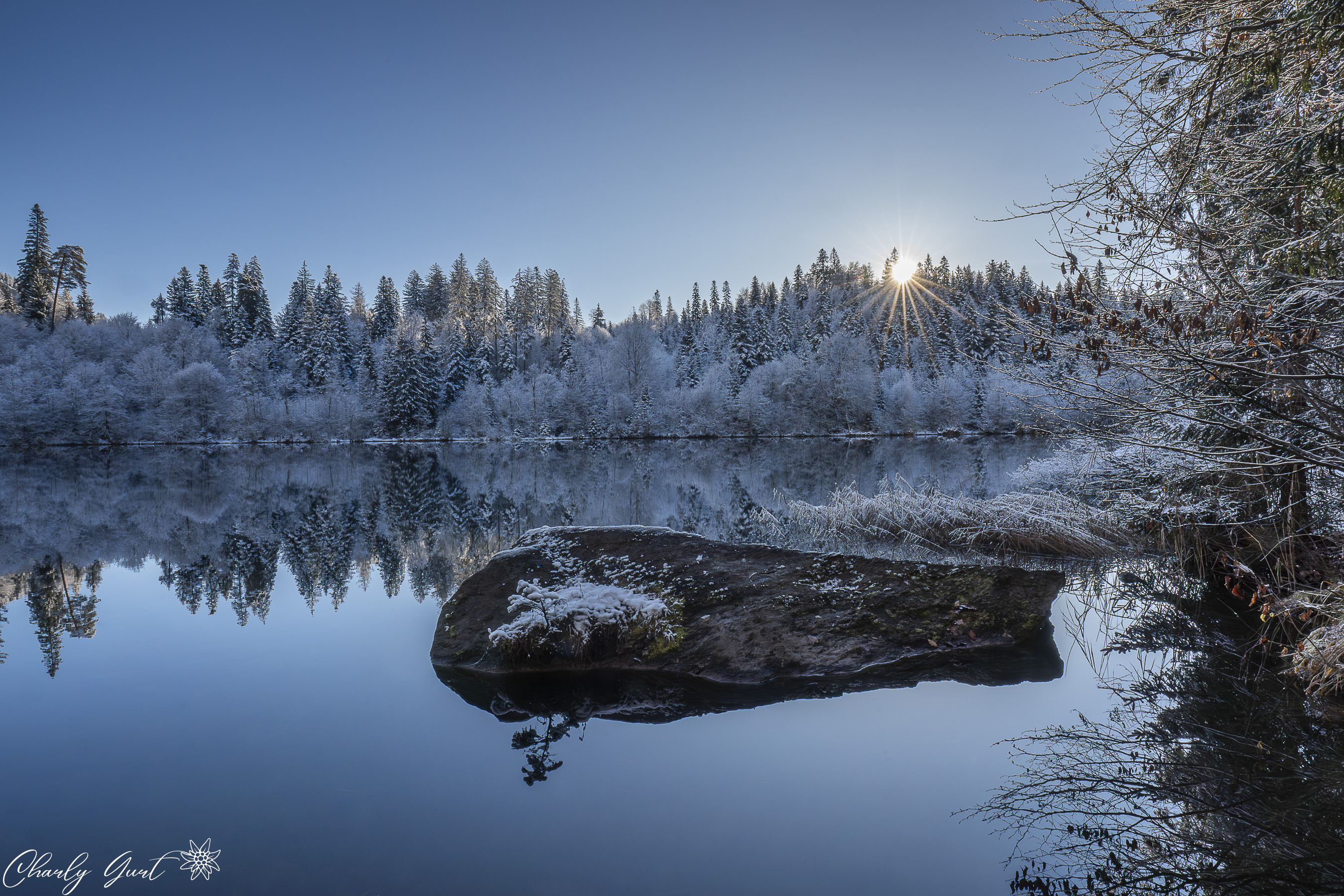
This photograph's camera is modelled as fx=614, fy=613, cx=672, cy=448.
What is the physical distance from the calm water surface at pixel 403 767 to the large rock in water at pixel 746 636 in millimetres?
238

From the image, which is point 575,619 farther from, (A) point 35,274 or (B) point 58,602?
(A) point 35,274

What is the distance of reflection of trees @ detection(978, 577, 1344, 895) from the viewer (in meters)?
2.70

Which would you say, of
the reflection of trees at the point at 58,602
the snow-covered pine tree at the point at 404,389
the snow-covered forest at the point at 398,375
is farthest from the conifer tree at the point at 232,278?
the reflection of trees at the point at 58,602

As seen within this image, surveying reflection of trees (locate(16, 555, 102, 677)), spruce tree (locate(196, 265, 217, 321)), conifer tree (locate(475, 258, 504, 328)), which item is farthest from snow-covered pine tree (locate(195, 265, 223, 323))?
reflection of trees (locate(16, 555, 102, 677))

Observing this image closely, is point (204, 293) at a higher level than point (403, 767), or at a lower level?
higher

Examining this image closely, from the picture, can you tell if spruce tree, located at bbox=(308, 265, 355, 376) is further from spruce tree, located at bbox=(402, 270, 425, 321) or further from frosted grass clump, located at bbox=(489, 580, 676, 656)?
frosted grass clump, located at bbox=(489, 580, 676, 656)

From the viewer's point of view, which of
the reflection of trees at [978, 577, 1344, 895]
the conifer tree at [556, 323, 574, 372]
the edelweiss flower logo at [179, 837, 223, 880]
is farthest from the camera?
the conifer tree at [556, 323, 574, 372]

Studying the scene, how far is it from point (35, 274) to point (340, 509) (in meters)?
59.8

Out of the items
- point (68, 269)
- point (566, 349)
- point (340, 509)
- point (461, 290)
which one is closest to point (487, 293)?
point (461, 290)

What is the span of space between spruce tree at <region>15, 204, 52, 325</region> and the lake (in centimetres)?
6300

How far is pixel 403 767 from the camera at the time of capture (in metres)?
3.96

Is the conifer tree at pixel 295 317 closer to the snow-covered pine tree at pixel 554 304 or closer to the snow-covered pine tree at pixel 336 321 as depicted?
the snow-covered pine tree at pixel 336 321

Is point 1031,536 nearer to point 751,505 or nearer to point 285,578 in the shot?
point 751,505

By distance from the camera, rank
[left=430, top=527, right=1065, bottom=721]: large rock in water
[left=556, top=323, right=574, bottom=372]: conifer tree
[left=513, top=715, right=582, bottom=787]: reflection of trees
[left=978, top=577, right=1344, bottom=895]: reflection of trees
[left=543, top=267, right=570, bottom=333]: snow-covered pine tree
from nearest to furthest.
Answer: [left=978, top=577, right=1344, bottom=895]: reflection of trees → [left=513, top=715, right=582, bottom=787]: reflection of trees → [left=430, top=527, right=1065, bottom=721]: large rock in water → [left=556, top=323, right=574, bottom=372]: conifer tree → [left=543, top=267, right=570, bottom=333]: snow-covered pine tree
